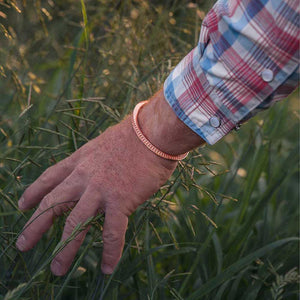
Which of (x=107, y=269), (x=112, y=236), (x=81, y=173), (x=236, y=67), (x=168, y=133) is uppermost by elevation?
(x=236, y=67)

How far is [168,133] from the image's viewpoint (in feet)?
3.78

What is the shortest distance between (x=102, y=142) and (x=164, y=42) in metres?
0.80

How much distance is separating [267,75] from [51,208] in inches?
22.6

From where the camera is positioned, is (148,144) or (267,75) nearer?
(267,75)

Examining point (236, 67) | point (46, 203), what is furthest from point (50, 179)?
point (236, 67)

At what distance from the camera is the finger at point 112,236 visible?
1.11 meters

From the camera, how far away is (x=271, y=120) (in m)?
1.89

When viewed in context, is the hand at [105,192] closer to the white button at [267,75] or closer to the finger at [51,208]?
the finger at [51,208]

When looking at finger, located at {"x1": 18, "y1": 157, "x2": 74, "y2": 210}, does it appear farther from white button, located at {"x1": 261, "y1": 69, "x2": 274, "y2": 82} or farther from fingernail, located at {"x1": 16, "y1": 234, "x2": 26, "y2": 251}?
white button, located at {"x1": 261, "y1": 69, "x2": 274, "y2": 82}

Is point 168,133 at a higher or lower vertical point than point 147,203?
higher

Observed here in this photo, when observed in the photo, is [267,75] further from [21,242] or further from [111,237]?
[21,242]

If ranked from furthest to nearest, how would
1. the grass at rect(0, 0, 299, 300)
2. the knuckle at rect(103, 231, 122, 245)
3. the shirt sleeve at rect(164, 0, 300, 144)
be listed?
the grass at rect(0, 0, 299, 300) < the knuckle at rect(103, 231, 122, 245) < the shirt sleeve at rect(164, 0, 300, 144)

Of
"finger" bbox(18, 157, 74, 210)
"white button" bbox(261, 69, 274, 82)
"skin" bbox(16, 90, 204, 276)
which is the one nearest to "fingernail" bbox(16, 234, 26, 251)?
"skin" bbox(16, 90, 204, 276)

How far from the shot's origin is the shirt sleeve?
1009mm
